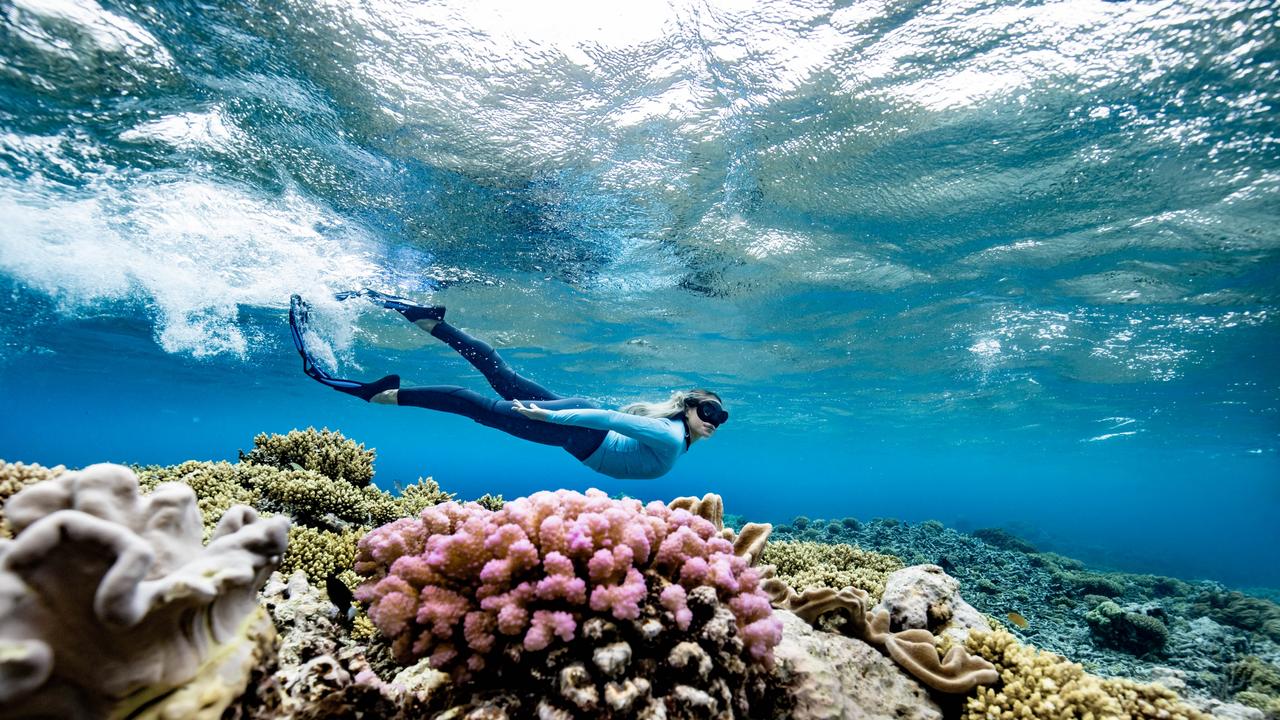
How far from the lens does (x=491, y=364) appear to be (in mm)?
10438

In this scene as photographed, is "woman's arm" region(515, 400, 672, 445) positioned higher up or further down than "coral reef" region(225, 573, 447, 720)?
higher up

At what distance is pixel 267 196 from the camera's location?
464 inches

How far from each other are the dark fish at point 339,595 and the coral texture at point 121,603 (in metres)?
1.36

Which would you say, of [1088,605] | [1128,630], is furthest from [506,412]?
[1088,605]

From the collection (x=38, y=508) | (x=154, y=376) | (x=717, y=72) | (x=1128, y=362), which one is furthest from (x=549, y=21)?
(x=154, y=376)

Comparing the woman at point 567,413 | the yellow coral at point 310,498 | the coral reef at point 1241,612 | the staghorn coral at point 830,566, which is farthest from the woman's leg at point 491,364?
the coral reef at point 1241,612

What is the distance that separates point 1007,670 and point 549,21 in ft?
31.3

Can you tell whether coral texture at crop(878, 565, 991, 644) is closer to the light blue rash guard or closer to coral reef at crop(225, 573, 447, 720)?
the light blue rash guard

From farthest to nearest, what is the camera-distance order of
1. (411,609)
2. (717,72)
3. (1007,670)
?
(717,72)
(1007,670)
(411,609)

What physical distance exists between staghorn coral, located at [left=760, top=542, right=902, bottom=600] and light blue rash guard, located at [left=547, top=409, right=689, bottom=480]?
2.05 metres

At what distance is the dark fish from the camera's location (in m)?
3.45

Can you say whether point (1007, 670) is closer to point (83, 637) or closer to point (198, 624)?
point (198, 624)

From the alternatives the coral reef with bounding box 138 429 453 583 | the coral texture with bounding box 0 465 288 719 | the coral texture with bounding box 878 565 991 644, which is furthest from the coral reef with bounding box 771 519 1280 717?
the coral reef with bounding box 138 429 453 583

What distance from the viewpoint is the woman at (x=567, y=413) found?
274 inches
